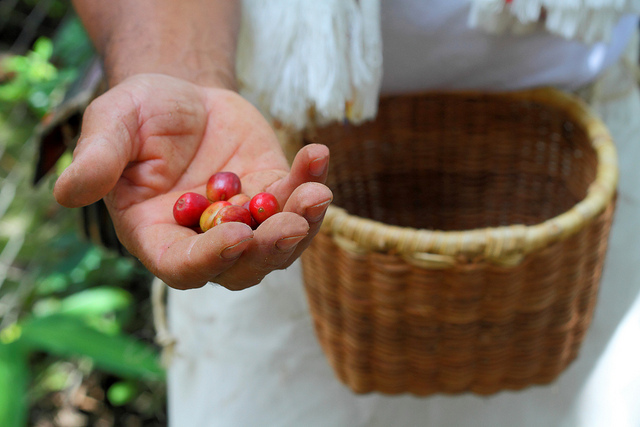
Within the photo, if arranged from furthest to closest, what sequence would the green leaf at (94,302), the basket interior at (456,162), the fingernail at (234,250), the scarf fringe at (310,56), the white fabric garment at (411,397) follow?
1. the green leaf at (94,302)
2. the basket interior at (456,162)
3. the white fabric garment at (411,397)
4. the scarf fringe at (310,56)
5. the fingernail at (234,250)

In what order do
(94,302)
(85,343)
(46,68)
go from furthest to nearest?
(46,68) < (94,302) < (85,343)

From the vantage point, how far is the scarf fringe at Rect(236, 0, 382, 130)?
0.91m

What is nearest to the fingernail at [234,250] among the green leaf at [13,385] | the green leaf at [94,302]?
the green leaf at [13,385]

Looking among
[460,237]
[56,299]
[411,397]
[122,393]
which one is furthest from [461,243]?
[56,299]

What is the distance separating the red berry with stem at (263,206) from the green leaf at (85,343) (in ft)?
2.48

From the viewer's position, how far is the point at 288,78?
0.94 meters

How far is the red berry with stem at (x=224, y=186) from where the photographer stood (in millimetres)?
729

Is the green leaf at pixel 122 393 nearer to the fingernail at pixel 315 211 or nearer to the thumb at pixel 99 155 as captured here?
the thumb at pixel 99 155

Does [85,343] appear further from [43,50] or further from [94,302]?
[43,50]

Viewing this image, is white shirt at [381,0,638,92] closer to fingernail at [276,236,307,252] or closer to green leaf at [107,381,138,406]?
fingernail at [276,236,307,252]

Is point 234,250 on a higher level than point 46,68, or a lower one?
higher

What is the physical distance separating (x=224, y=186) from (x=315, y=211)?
0.21 m

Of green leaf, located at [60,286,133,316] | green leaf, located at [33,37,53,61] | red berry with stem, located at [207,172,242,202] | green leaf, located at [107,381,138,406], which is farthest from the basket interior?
green leaf, located at [33,37,53,61]

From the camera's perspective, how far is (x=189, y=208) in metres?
0.71
